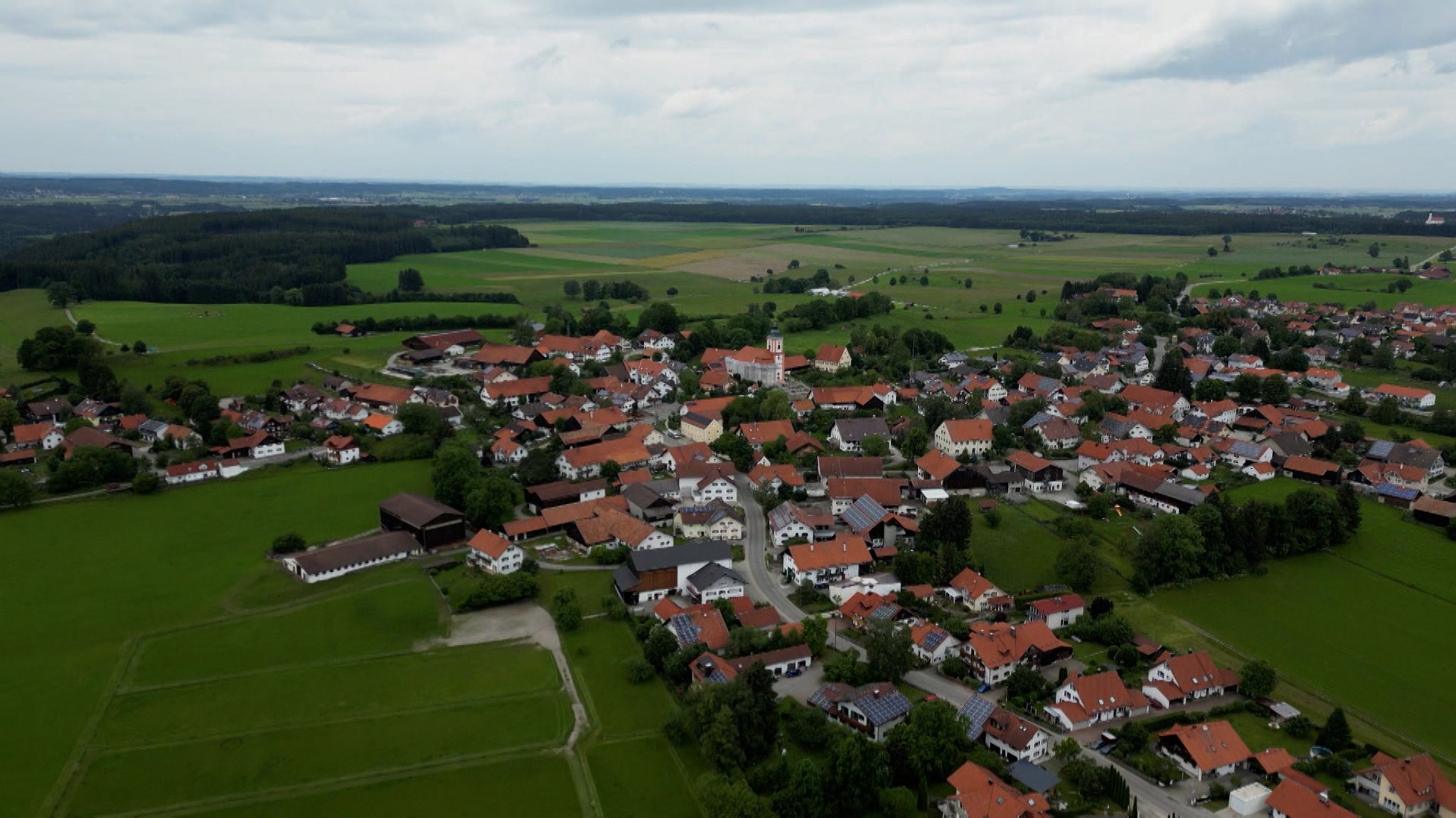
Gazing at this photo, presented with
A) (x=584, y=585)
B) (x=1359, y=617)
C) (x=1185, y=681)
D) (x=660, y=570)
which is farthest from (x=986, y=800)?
(x=1359, y=617)

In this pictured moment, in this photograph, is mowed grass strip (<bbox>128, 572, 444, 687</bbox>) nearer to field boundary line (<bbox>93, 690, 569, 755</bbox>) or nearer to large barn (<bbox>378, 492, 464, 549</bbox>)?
field boundary line (<bbox>93, 690, 569, 755</bbox>)

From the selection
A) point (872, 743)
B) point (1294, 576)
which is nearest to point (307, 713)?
point (872, 743)

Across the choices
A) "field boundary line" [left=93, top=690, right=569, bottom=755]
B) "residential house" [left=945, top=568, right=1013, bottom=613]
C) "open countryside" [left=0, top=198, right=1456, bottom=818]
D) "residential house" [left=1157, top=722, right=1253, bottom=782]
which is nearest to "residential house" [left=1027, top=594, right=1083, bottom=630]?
"open countryside" [left=0, top=198, right=1456, bottom=818]

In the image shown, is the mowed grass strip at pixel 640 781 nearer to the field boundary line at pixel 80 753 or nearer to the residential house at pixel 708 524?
the field boundary line at pixel 80 753

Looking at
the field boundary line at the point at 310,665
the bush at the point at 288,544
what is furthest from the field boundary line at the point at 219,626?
the bush at the point at 288,544

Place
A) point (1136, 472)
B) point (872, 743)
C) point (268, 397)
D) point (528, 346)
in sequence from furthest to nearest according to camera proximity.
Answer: point (528, 346)
point (268, 397)
point (1136, 472)
point (872, 743)

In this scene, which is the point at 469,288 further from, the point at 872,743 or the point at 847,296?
the point at 872,743

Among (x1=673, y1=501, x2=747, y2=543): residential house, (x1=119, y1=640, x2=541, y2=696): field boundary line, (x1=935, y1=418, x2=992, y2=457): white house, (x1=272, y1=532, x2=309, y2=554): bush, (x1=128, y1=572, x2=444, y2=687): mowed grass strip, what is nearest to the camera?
(x1=119, y1=640, x2=541, y2=696): field boundary line
